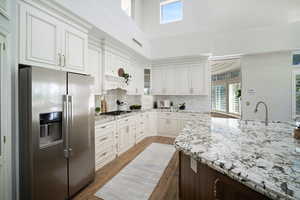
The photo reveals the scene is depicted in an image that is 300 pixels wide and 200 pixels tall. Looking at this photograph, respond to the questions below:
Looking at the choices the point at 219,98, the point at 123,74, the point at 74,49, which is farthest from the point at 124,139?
the point at 219,98

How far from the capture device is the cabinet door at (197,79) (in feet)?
14.5

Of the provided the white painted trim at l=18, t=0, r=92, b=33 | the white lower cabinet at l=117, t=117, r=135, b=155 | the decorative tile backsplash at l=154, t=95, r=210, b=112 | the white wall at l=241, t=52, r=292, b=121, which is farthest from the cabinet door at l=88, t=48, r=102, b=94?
the white wall at l=241, t=52, r=292, b=121

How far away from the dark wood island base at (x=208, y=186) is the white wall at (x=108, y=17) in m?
2.55

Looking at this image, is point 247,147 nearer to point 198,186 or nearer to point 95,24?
point 198,186

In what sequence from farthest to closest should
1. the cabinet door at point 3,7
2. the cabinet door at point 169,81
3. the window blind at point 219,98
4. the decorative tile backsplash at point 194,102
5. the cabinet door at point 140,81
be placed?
the window blind at point 219,98 < the cabinet door at point 169,81 < the decorative tile backsplash at point 194,102 < the cabinet door at point 140,81 < the cabinet door at point 3,7

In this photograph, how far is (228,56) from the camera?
13.5 ft

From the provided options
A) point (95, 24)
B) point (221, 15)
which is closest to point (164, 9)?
point (221, 15)

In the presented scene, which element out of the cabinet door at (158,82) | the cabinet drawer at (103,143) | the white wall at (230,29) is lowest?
the cabinet drawer at (103,143)

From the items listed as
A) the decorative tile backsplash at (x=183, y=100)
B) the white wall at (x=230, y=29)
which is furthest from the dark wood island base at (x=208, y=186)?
the white wall at (x=230, y=29)

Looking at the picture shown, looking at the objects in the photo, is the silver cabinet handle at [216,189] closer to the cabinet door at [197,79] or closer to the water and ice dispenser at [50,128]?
the water and ice dispenser at [50,128]

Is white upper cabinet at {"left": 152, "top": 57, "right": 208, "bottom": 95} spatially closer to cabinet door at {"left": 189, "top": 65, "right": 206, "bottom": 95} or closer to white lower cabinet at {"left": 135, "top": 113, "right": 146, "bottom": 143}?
cabinet door at {"left": 189, "top": 65, "right": 206, "bottom": 95}

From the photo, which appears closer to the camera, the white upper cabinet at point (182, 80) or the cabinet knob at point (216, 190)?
the cabinet knob at point (216, 190)

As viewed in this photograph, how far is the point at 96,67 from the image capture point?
9.28 ft

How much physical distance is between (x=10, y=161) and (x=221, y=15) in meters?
5.69
